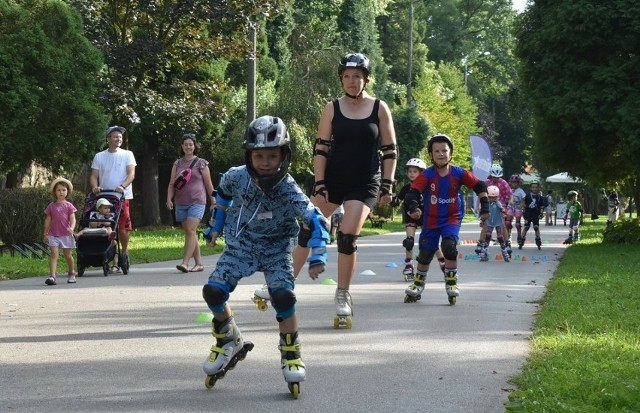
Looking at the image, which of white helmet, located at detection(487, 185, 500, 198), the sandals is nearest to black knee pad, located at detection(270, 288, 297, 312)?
the sandals

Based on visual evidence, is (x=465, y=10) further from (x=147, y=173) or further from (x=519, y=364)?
(x=519, y=364)

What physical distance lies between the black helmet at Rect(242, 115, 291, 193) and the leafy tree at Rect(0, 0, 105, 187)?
16614 mm

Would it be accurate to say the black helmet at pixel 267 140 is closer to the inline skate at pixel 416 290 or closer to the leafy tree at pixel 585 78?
the inline skate at pixel 416 290

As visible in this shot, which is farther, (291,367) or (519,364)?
(519,364)

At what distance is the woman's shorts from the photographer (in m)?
14.7

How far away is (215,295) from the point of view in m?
7.07

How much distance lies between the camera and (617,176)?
31078mm

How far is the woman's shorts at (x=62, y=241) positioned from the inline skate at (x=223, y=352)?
778 cm

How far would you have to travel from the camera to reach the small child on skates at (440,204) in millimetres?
12203

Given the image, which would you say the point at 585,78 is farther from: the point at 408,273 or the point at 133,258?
the point at 408,273

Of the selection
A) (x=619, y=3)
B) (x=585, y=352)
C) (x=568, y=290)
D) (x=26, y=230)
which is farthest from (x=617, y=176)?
(x=585, y=352)

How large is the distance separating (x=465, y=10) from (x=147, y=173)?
6490cm

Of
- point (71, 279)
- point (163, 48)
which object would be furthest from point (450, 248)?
point (163, 48)

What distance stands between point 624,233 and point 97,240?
1732cm
